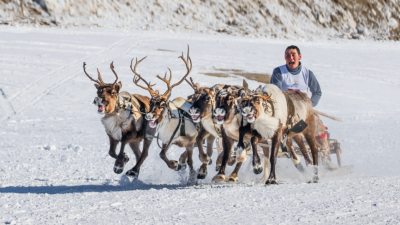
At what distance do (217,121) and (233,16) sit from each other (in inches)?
1422

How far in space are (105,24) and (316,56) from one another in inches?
659

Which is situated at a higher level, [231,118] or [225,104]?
[225,104]

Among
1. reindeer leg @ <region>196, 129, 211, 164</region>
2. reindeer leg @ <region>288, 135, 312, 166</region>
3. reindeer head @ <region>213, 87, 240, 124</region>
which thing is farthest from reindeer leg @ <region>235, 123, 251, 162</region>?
reindeer leg @ <region>288, 135, 312, 166</region>

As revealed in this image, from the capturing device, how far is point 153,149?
1062cm

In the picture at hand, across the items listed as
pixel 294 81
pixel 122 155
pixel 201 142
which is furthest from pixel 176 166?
pixel 294 81

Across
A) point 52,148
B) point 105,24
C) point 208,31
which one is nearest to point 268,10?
point 208,31

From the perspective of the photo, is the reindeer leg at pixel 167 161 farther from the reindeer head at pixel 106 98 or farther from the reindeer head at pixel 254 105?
the reindeer head at pixel 254 105

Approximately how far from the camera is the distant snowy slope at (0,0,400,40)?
115 feet

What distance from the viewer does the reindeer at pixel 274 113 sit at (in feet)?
19.9

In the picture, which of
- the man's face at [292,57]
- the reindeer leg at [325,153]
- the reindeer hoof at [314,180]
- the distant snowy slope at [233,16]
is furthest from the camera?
the distant snowy slope at [233,16]

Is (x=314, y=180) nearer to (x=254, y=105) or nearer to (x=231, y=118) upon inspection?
(x=231, y=118)

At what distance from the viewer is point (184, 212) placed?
4.98m

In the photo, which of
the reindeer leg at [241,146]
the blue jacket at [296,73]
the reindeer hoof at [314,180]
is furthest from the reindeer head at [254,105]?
the reindeer hoof at [314,180]

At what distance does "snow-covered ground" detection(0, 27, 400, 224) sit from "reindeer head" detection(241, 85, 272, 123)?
907 mm
